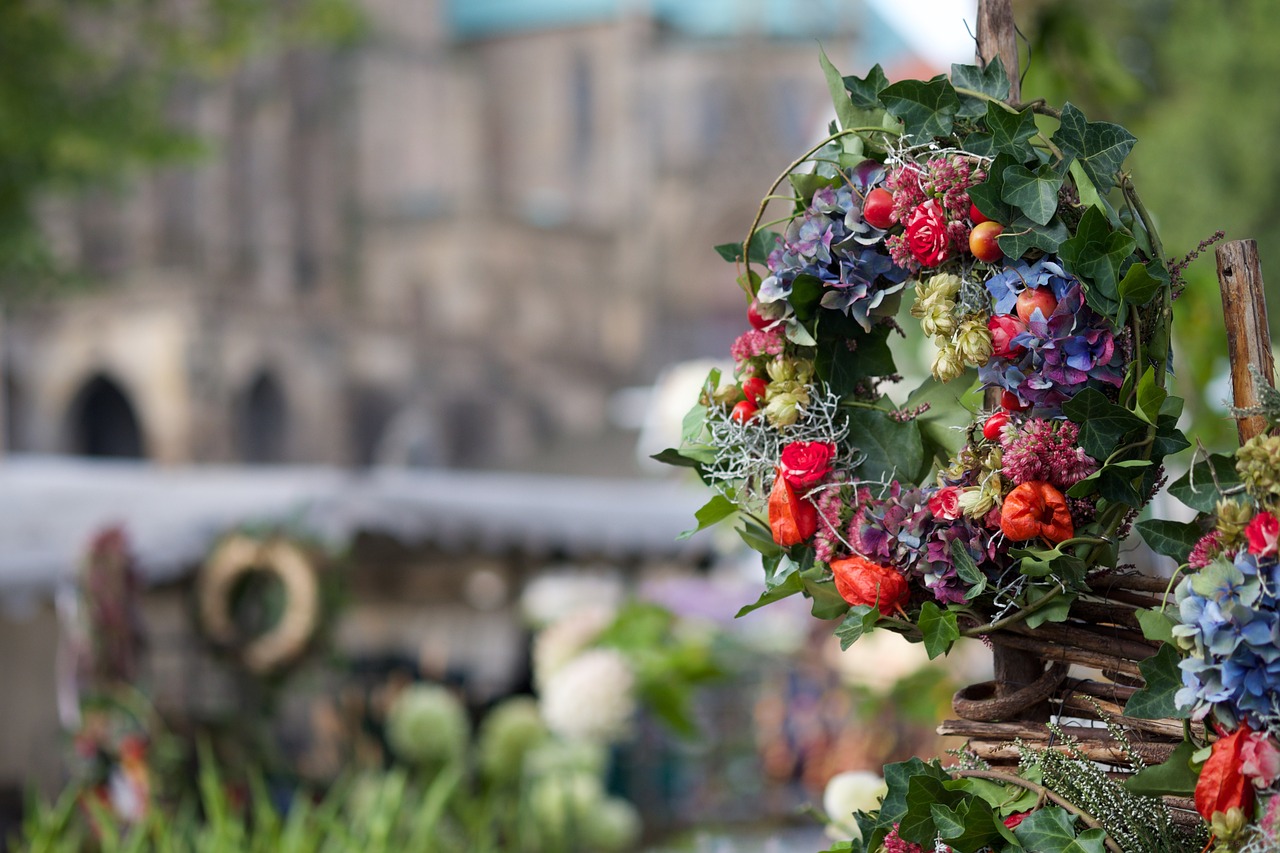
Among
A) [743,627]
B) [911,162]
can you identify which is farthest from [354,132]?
[911,162]

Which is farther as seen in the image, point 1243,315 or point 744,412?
point 744,412

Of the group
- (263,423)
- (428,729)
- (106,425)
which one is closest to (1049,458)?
(428,729)

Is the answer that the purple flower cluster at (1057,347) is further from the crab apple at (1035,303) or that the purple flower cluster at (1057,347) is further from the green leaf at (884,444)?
the green leaf at (884,444)

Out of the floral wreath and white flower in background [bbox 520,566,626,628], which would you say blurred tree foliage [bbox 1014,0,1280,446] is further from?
the floral wreath

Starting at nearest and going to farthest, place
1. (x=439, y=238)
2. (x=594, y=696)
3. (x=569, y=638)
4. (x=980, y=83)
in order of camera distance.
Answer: (x=980, y=83)
(x=594, y=696)
(x=569, y=638)
(x=439, y=238)

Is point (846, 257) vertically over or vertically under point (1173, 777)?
over

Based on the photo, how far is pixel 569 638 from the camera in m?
3.72

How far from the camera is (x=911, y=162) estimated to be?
1158 millimetres

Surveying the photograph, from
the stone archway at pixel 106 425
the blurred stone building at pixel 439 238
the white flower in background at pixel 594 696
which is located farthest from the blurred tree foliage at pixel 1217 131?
the stone archway at pixel 106 425

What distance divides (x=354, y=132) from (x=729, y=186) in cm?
863

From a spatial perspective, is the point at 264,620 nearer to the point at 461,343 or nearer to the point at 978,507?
the point at 978,507

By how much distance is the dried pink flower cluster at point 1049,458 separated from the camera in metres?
1.08

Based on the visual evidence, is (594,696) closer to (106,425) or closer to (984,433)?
(984,433)

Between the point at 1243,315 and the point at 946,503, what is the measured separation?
27 centimetres
